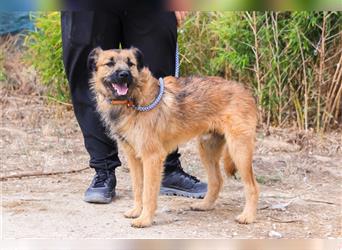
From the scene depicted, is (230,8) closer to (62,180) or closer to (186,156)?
(62,180)

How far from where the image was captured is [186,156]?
6156 millimetres

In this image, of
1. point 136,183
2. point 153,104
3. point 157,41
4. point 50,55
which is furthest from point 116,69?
point 50,55

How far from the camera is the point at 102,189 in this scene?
464 centimetres

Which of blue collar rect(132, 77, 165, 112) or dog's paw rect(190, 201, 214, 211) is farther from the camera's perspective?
dog's paw rect(190, 201, 214, 211)

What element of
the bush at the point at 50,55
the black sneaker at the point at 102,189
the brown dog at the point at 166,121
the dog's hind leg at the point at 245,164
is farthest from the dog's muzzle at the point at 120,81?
the bush at the point at 50,55

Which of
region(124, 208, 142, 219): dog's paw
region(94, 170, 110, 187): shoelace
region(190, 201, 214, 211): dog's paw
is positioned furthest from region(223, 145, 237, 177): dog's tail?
region(94, 170, 110, 187): shoelace

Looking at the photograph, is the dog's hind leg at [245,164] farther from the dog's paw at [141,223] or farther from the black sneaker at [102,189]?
the black sneaker at [102,189]

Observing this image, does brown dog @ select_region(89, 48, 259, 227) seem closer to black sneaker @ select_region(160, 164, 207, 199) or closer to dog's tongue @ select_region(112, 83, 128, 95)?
dog's tongue @ select_region(112, 83, 128, 95)

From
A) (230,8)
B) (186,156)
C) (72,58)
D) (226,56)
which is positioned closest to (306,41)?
(226,56)

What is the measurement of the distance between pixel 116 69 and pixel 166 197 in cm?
128

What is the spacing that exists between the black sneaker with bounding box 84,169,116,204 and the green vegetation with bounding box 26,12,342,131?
2.46 metres

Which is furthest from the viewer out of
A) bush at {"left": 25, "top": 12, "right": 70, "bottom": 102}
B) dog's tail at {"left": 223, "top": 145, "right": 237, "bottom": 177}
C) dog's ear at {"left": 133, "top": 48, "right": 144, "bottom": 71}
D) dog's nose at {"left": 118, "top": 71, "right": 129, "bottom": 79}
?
bush at {"left": 25, "top": 12, "right": 70, "bottom": 102}

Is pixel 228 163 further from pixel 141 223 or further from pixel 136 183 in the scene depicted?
pixel 141 223

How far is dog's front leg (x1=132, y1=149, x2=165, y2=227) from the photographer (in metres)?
4.05
